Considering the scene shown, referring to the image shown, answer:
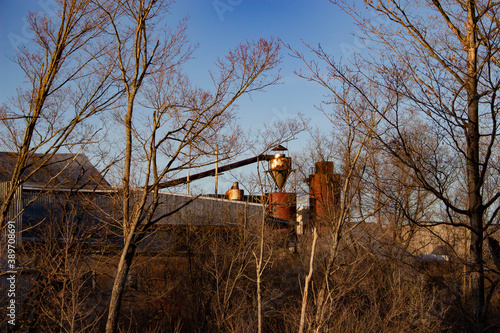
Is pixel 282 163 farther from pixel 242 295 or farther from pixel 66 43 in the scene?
pixel 66 43

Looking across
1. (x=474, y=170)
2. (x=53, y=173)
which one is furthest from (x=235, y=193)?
(x=474, y=170)

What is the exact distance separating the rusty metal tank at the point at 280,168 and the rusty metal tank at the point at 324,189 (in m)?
1.89

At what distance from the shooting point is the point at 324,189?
30.3m

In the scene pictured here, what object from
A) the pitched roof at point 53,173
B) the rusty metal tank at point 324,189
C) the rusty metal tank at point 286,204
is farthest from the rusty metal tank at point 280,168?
the pitched roof at point 53,173

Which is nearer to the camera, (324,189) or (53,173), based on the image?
(53,173)

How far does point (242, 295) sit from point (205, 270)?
218cm

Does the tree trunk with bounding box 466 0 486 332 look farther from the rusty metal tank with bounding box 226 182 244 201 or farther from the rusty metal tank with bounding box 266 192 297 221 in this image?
the rusty metal tank with bounding box 226 182 244 201

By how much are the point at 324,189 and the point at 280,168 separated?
129 inches

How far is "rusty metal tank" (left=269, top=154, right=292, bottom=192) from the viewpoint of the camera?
1177 inches

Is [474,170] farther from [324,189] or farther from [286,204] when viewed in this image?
[324,189]

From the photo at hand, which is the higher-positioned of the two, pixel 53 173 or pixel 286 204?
pixel 53 173

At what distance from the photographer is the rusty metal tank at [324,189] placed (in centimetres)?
2898

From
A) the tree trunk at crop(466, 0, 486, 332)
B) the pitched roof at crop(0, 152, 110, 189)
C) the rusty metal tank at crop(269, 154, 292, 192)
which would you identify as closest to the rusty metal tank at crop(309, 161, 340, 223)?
the rusty metal tank at crop(269, 154, 292, 192)

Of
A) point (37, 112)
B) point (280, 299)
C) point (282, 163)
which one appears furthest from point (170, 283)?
point (37, 112)
